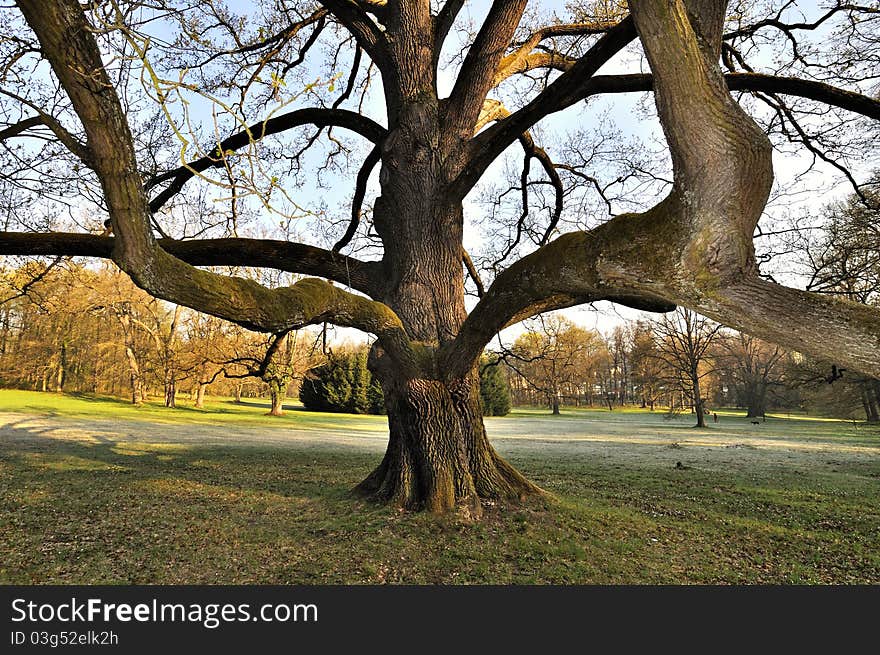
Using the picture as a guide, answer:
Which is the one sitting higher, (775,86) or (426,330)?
(775,86)

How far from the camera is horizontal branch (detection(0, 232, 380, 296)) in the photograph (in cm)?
517

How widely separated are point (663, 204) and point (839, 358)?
1.18 meters

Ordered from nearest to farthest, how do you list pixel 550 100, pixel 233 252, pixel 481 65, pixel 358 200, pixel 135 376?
pixel 550 100
pixel 233 252
pixel 481 65
pixel 358 200
pixel 135 376

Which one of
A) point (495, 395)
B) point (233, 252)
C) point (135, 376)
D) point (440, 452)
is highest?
point (233, 252)

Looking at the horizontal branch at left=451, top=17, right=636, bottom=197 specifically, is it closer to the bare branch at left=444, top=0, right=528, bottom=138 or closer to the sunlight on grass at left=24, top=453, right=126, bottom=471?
the bare branch at left=444, top=0, right=528, bottom=138

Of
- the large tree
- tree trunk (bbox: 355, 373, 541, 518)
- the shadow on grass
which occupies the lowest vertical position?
the shadow on grass

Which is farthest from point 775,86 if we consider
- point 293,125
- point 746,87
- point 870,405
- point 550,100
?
point 870,405

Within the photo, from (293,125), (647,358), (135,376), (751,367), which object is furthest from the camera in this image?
(751,367)

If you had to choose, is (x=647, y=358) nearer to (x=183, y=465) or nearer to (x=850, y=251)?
(x=850, y=251)

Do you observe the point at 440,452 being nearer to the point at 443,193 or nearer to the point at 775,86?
the point at 443,193

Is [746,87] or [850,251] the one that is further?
[850,251]

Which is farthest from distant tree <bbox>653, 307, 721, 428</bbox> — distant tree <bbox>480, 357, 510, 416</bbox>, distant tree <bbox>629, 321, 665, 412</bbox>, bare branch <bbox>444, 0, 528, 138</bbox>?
bare branch <bbox>444, 0, 528, 138</bbox>

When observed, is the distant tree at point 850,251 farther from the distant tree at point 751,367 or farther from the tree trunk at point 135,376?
the tree trunk at point 135,376

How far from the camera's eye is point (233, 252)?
18.9ft
